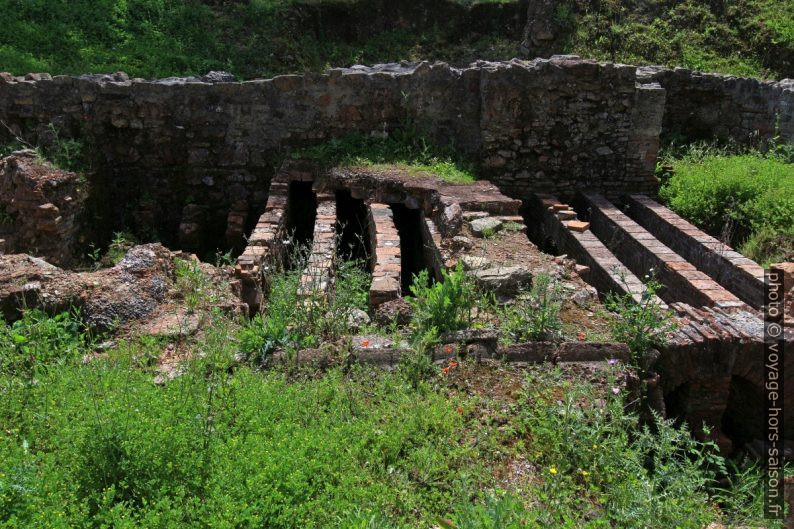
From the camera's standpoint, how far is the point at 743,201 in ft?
28.5

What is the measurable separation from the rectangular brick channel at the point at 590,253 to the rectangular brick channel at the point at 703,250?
104 cm

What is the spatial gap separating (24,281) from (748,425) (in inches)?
245

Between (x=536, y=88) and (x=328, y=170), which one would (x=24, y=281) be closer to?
(x=328, y=170)

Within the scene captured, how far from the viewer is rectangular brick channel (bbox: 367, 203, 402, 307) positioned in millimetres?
5695

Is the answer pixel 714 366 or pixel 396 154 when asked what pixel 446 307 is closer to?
pixel 714 366

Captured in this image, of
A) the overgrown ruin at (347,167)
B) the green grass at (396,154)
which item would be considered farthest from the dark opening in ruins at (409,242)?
the green grass at (396,154)

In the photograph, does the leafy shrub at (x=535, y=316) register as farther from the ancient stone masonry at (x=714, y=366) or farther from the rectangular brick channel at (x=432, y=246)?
the rectangular brick channel at (x=432, y=246)

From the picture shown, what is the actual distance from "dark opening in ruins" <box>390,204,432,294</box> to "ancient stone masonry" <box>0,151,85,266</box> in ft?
14.3

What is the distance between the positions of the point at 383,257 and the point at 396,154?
322cm

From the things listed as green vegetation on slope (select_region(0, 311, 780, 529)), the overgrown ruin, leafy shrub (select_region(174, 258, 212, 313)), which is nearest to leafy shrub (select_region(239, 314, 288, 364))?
green vegetation on slope (select_region(0, 311, 780, 529))

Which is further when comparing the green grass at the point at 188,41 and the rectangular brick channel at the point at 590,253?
the green grass at the point at 188,41

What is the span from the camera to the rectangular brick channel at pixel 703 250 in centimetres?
664

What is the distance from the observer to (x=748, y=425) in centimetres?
556

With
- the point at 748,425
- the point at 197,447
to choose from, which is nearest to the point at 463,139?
the point at 748,425
